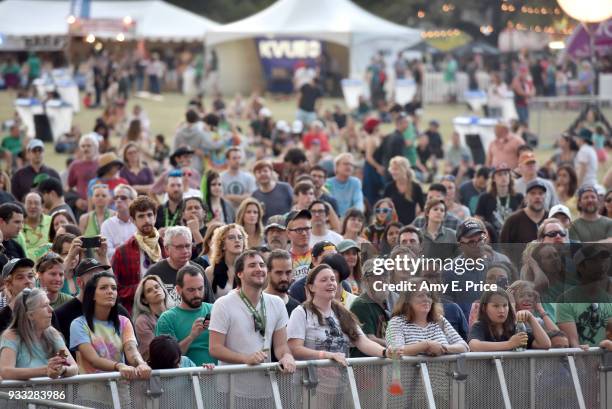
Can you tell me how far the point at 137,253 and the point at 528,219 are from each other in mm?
3837

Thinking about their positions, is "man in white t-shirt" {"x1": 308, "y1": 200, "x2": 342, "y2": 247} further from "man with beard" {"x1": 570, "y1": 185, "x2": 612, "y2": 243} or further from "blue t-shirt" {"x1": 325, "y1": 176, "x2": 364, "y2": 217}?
"blue t-shirt" {"x1": 325, "y1": 176, "x2": 364, "y2": 217}

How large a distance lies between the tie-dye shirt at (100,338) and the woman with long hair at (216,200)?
5.27 m

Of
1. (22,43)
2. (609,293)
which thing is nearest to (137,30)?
(22,43)

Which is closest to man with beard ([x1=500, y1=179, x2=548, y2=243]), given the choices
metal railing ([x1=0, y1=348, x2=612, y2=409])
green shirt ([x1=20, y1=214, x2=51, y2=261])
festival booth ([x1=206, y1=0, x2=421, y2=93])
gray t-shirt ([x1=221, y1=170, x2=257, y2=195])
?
gray t-shirt ([x1=221, y1=170, x2=257, y2=195])

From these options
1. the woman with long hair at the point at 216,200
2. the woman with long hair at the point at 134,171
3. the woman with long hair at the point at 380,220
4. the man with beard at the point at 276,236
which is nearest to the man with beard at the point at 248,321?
the man with beard at the point at 276,236

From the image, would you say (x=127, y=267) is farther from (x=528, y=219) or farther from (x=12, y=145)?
Result: (x=12, y=145)

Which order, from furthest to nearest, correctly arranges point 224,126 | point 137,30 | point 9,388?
point 137,30, point 224,126, point 9,388

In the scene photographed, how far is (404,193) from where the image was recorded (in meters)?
14.6

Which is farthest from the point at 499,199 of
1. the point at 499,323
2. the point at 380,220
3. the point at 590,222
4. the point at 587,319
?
the point at 499,323

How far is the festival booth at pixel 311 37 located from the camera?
44.4 meters

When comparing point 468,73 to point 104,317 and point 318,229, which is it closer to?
point 318,229

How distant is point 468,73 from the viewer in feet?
161

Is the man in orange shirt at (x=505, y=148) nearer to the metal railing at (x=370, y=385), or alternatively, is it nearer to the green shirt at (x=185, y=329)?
the metal railing at (x=370, y=385)

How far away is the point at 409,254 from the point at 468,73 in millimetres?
41540
